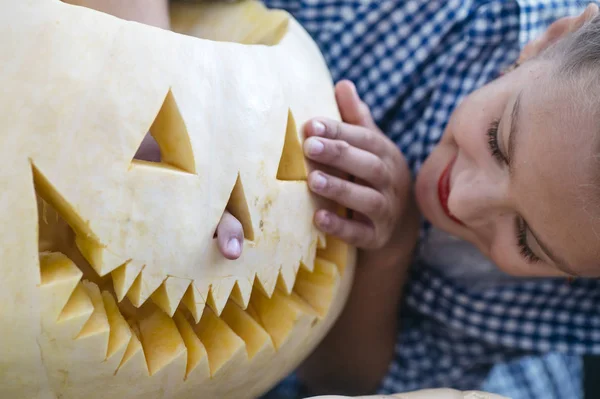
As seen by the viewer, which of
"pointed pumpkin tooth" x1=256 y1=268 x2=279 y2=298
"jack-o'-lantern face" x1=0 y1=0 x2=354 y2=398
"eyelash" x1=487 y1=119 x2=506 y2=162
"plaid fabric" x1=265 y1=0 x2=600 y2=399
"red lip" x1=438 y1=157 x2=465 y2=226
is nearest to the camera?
"jack-o'-lantern face" x1=0 y1=0 x2=354 y2=398

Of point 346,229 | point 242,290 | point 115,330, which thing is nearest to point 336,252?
point 346,229

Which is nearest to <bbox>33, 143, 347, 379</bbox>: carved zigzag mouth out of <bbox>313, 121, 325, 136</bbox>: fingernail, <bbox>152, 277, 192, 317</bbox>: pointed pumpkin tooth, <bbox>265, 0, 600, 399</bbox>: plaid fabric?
<bbox>152, 277, 192, 317</bbox>: pointed pumpkin tooth

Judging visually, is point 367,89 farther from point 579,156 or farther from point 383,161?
point 579,156

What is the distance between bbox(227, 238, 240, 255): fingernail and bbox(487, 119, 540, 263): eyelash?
0.30 meters

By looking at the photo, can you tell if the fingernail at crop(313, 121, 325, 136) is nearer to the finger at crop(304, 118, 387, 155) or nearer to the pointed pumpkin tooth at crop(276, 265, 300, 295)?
the finger at crop(304, 118, 387, 155)

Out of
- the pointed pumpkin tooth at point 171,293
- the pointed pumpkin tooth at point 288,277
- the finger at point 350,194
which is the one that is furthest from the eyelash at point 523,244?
the pointed pumpkin tooth at point 171,293

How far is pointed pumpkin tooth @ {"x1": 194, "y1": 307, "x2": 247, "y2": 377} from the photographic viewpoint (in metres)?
0.52

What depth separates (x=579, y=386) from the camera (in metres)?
1.09

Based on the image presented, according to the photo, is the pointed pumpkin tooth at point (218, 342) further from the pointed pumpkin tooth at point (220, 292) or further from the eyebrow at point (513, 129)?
the eyebrow at point (513, 129)

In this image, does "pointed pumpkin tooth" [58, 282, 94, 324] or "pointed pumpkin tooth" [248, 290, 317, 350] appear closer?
"pointed pumpkin tooth" [58, 282, 94, 324]

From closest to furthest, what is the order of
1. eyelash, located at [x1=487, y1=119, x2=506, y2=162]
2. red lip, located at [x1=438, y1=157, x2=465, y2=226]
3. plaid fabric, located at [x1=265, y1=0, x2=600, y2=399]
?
eyelash, located at [x1=487, y1=119, x2=506, y2=162] → red lip, located at [x1=438, y1=157, x2=465, y2=226] → plaid fabric, located at [x1=265, y1=0, x2=600, y2=399]

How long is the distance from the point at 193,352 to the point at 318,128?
8.9 inches

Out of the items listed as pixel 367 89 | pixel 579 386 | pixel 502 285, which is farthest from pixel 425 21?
pixel 579 386

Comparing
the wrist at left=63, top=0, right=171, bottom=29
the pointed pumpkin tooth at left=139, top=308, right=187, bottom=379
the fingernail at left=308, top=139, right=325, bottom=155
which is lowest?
the pointed pumpkin tooth at left=139, top=308, right=187, bottom=379
